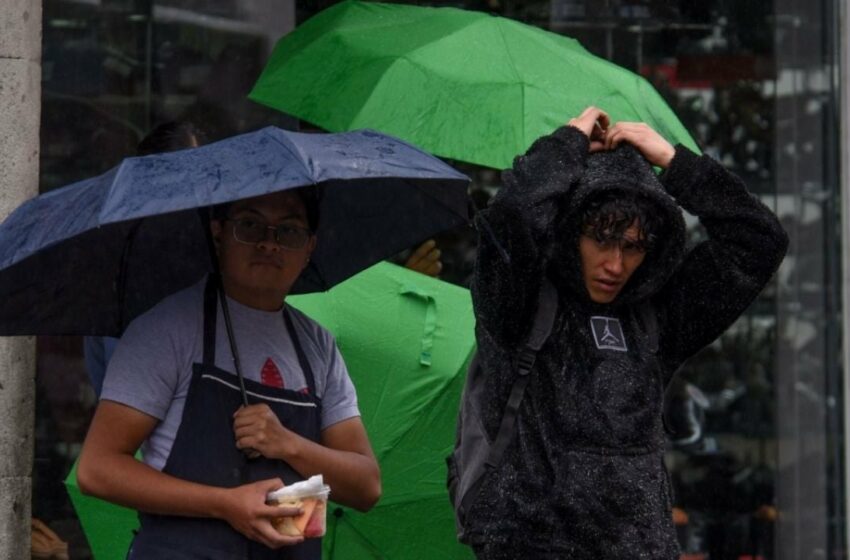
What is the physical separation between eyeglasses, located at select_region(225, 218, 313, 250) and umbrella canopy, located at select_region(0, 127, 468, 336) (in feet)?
0.44

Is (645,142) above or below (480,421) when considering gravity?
above

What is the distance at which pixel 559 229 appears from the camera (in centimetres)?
460

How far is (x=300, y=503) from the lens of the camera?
4.05 m

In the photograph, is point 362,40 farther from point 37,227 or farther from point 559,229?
point 37,227

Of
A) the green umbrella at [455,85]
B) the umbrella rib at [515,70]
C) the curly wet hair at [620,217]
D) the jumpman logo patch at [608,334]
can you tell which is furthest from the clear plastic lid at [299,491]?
the umbrella rib at [515,70]

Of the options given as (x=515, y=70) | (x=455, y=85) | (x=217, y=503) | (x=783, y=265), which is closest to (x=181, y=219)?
(x=217, y=503)

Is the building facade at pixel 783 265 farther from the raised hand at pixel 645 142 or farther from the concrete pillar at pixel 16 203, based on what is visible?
the raised hand at pixel 645 142

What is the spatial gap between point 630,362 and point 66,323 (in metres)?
1.34

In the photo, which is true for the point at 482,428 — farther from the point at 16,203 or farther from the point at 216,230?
the point at 16,203

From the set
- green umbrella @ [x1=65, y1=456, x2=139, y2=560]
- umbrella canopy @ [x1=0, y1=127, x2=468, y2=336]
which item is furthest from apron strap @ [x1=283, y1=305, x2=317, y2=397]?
green umbrella @ [x1=65, y1=456, x2=139, y2=560]

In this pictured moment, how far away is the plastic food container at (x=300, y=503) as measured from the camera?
4039 millimetres

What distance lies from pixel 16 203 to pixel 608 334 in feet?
7.79

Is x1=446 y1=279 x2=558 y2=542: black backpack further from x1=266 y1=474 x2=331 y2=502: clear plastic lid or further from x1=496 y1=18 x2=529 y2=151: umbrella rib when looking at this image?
x1=496 y1=18 x2=529 y2=151: umbrella rib

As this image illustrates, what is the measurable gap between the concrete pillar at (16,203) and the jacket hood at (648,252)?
7.22ft
